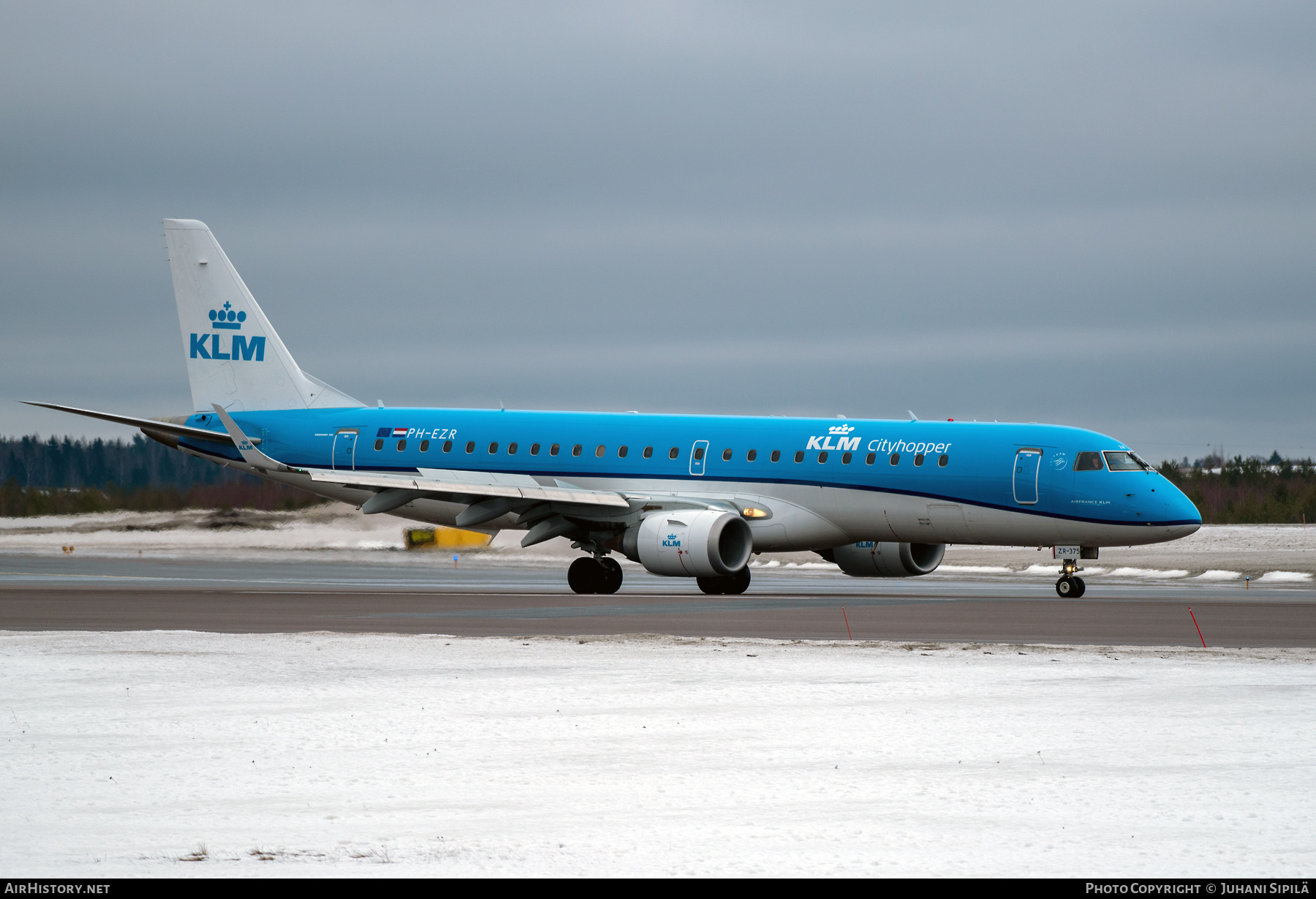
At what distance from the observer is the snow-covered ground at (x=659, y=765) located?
8.51 metres

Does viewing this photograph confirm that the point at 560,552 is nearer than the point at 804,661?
No

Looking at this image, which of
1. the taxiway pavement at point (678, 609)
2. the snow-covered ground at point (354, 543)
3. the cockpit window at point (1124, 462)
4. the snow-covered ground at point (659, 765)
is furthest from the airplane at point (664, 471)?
the snow-covered ground at point (354, 543)

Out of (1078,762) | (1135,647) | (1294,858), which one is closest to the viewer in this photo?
(1294,858)

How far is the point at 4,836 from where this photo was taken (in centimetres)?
891

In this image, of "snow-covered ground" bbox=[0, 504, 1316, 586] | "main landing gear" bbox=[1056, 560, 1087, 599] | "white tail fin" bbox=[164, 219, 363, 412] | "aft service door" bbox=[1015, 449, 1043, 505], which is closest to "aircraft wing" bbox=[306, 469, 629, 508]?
"white tail fin" bbox=[164, 219, 363, 412]

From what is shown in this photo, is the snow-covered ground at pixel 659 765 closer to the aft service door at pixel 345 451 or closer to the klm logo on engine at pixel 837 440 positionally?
the klm logo on engine at pixel 837 440

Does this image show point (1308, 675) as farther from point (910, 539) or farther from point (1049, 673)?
point (910, 539)

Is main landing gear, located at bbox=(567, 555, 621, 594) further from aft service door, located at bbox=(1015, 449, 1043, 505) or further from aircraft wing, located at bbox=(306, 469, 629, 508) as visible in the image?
aft service door, located at bbox=(1015, 449, 1043, 505)

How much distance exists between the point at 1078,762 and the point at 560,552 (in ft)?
158

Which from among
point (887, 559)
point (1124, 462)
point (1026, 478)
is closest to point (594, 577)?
point (887, 559)

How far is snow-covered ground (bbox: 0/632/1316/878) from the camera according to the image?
8508 mm

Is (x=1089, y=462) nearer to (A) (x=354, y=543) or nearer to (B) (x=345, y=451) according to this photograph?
(B) (x=345, y=451)

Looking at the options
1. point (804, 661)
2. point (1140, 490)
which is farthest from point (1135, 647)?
point (1140, 490)

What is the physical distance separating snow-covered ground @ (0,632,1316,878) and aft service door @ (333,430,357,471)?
2132cm
